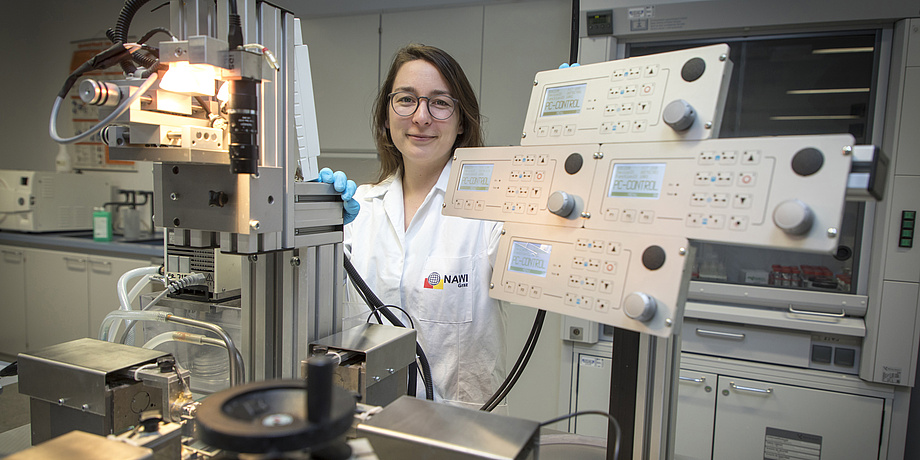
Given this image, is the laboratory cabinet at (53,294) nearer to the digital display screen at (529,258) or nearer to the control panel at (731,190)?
the digital display screen at (529,258)

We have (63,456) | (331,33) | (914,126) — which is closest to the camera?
(63,456)

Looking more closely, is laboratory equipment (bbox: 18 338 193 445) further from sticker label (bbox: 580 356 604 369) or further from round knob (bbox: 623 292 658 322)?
sticker label (bbox: 580 356 604 369)

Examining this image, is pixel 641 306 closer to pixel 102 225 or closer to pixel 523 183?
pixel 523 183

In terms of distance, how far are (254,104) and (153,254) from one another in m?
2.76

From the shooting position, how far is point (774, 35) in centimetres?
222

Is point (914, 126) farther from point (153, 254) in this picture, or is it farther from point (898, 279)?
point (153, 254)

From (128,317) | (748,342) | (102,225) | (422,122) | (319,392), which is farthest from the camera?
(102,225)

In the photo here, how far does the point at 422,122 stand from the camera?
1.49 meters

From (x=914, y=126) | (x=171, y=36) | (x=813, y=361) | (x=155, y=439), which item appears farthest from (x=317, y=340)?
(x=914, y=126)

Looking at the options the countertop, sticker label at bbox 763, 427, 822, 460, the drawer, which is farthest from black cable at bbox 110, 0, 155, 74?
the countertop

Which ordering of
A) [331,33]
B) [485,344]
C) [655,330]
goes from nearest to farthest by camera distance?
1. [655,330]
2. [485,344]
3. [331,33]

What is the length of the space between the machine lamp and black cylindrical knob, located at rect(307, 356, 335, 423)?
511 millimetres

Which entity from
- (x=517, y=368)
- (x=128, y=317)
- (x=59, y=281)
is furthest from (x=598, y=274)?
(x=59, y=281)

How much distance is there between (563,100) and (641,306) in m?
0.39
